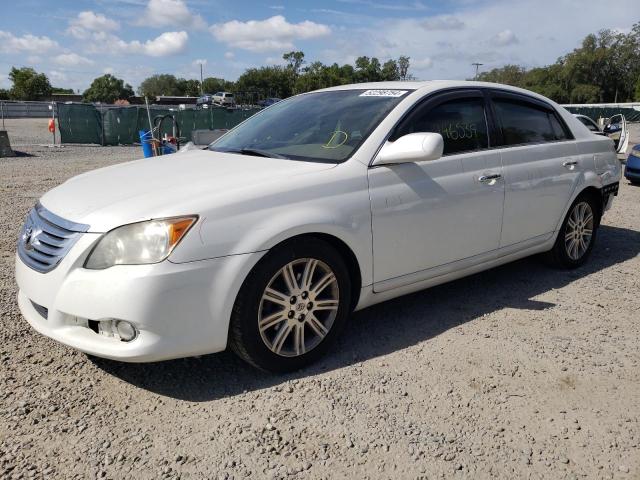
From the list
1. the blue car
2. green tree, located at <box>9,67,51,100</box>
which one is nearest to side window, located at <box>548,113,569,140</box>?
the blue car

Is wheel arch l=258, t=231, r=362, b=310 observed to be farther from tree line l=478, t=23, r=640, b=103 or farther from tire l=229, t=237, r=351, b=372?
tree line l=478, t=23, r=640, b=103

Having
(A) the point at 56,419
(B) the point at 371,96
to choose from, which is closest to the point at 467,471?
(A) the point at 56,419

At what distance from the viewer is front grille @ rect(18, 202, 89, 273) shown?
2766 mm

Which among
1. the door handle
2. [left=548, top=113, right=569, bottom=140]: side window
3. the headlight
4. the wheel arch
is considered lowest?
the wheel arch

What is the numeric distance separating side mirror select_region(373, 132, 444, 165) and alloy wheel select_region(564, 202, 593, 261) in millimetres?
2285

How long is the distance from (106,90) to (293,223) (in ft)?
319

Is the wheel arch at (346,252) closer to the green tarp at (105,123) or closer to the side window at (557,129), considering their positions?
the side window at (557,129)

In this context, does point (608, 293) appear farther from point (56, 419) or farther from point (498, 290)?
point (56, 419)

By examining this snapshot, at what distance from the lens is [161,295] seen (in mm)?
2623

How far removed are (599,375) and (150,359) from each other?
2.51 meters

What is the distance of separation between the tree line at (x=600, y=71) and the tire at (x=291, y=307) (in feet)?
280

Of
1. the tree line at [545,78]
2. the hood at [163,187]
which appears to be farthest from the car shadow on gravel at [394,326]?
the tree line at [545,78]

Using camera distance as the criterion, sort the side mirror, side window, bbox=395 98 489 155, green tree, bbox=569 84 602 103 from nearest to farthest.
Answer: the side mirror
side window, bbox=395 98 489 155
green tree, bbox=569 84 602 103

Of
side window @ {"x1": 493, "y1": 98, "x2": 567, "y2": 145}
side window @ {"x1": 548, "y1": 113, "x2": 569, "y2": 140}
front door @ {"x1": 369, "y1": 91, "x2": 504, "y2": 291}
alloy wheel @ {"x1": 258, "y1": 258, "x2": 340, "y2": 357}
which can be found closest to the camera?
alloy wheel @ {"x1": 258, "y1": 258, "x2": 340, "y2": 357}
